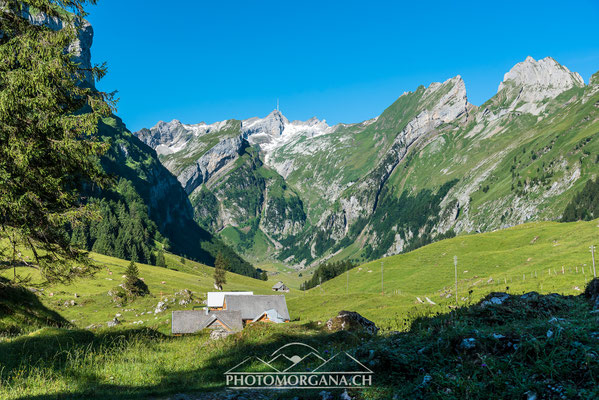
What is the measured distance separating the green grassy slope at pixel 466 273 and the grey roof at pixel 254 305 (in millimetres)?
7245

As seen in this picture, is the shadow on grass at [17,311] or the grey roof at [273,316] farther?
the grey roof at [273,316]

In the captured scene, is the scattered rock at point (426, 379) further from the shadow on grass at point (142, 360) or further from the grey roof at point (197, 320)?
the grey roof at point (197, 320)

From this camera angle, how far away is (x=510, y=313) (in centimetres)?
986

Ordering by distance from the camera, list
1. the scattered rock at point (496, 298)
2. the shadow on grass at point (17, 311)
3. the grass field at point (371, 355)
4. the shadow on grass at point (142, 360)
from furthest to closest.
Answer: the shadow on grass at point (17, 311) < the scattered rock at point (496, 298) < the shadow on grass at point (142, 360) < the grass field at point (371, 355)

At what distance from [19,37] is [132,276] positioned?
96.9m

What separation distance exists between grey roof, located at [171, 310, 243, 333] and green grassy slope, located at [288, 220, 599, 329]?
71.9ft

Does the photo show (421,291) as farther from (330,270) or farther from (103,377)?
(103,377)

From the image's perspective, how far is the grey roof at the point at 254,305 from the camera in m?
70.0

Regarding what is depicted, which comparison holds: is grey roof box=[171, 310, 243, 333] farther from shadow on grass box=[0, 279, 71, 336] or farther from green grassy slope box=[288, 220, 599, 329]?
green grassy slope box=[288, 220, 599, 329]

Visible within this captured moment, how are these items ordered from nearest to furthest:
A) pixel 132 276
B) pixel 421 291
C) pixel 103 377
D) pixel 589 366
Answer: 1. pixel 589 366
2. pixel 103 377
3. pixel 132 276
4. pixel 421 291

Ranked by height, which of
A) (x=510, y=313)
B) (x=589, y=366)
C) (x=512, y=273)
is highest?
(x=512, y=273)

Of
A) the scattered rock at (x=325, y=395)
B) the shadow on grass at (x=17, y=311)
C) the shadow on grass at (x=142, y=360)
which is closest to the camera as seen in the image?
the scattered rock at (x=325, y=395)

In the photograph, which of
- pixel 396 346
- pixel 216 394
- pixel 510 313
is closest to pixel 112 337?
A: pixel 216 394

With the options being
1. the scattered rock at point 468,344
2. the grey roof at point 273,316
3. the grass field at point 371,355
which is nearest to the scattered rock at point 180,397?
the grass field at point 371,355
